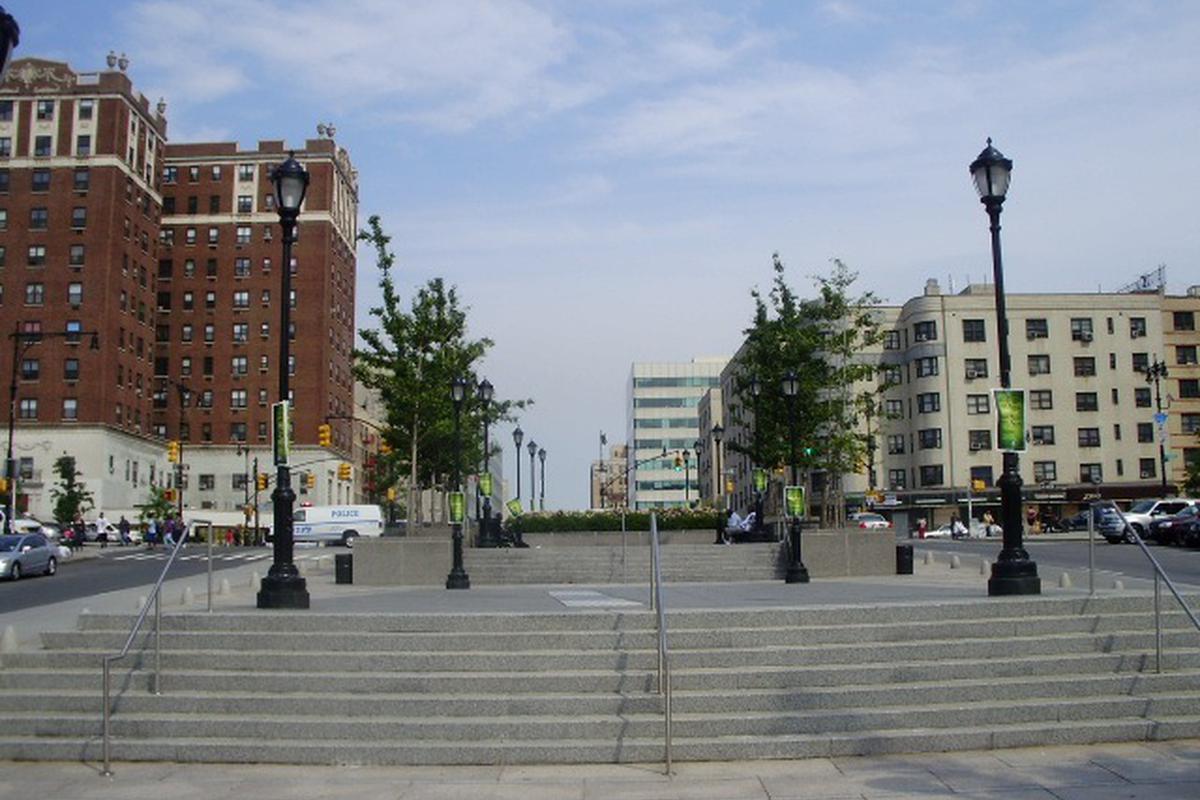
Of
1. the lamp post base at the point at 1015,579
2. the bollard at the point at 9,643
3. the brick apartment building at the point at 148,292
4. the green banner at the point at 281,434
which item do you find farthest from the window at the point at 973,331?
the bollard at the point at 9,643

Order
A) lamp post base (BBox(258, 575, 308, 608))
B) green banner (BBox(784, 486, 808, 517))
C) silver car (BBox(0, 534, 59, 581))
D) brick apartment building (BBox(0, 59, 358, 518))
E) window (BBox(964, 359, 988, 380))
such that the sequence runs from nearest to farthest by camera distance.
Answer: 1. lamp post base (BBox(258, 575, 308, 608))
2. green banner (BBox(784, 486, 808, 517))
3. silver car (BBox(0, 534, 59, 581))
4. window (BBox(964, 359, 988, 380))
5. brick apartment building (BBox(0, 59, 358, 518))

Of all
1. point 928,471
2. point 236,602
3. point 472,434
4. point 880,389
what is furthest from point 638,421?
point 236,602

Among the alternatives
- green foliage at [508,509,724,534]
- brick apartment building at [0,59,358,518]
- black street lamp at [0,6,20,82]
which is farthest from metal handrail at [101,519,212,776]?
brick apartment building at [0,59,358,518]

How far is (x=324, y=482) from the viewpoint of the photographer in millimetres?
101812

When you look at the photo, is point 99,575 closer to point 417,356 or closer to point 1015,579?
point 417,356

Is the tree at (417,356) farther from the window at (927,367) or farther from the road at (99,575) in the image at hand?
the window at (927,367)

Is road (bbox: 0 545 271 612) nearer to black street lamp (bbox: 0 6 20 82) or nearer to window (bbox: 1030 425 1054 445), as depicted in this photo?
black street lamp (bbox: 0 6 20 82)

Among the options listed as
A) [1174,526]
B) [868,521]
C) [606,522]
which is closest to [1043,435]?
[868,521]

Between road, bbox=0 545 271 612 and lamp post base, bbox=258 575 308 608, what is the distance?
13799mm

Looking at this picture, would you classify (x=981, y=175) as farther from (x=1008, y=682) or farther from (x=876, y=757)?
(x=876, y=757)

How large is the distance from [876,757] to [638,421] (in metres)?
151

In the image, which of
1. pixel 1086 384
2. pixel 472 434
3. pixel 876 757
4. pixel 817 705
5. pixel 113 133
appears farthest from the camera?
pixel 113 133

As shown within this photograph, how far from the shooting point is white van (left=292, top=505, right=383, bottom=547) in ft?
229

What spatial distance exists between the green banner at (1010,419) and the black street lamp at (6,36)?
11.7 metres
